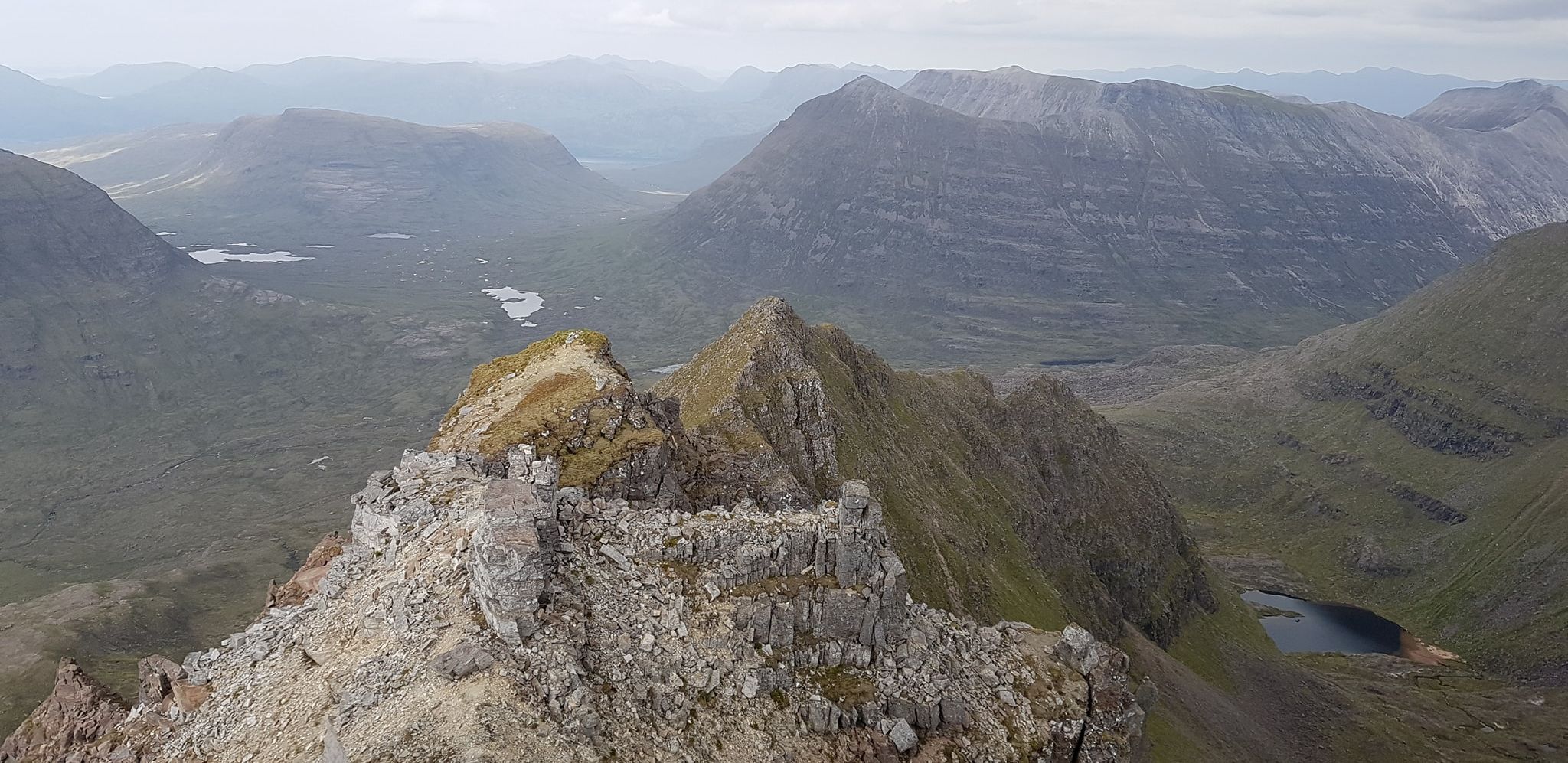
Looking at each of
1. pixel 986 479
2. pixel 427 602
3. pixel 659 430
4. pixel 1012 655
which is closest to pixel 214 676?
pixel 427 602

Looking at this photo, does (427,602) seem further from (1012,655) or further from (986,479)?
(986,479)

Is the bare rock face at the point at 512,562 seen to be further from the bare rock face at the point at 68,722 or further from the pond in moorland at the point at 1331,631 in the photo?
the pond in moorland at the point at 1331,631

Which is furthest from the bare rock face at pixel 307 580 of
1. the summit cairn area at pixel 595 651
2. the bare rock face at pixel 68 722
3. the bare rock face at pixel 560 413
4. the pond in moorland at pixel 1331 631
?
the pond in moorland at pixel 1331 631

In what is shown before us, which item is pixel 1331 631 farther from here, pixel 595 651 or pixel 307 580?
pixel 307 580

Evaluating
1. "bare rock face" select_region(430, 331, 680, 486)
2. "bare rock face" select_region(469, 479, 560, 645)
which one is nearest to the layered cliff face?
"bare rock face" select_region(430, 331, 680, 486)

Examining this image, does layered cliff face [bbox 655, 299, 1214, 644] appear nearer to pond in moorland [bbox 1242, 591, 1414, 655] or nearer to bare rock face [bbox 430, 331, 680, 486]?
bare rock face [bbox 430, 331, 680, 486]
